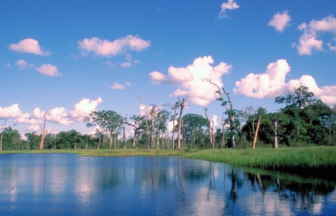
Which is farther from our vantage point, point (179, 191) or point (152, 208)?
point (179, 191)

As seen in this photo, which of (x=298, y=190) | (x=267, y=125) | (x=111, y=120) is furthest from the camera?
(x=111, y=120)

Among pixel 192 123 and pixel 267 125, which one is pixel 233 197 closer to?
pixel 267 125

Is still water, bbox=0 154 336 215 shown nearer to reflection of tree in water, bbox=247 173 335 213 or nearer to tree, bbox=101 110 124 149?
reflection of tree in water, bbox=247 173 335 213

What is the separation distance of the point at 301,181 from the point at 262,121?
30462mm

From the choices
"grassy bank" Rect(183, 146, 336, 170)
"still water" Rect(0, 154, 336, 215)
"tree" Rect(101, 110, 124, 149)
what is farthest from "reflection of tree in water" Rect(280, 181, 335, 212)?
"tree" Rect(101, 110, 124, 149)

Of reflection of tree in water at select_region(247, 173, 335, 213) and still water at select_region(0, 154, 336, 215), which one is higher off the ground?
reflection of tree in water at select_region(247, 173, 335, 213)

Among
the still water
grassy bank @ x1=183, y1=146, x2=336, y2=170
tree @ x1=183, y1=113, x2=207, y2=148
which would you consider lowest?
the still water

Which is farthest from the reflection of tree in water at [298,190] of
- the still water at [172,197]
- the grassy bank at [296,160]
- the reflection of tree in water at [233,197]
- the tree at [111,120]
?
the tree at [111,120]

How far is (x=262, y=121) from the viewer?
147 feet

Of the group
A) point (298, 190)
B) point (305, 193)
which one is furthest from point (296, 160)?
point (305, 193)

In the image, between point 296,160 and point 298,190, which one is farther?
point 296,160

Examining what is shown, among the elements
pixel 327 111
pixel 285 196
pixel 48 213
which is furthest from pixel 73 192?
pixel 327 111

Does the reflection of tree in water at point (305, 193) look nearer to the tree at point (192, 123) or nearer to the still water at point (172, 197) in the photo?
the still water at point (172, 197)

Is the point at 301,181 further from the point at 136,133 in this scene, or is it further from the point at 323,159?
the point at 136,133
